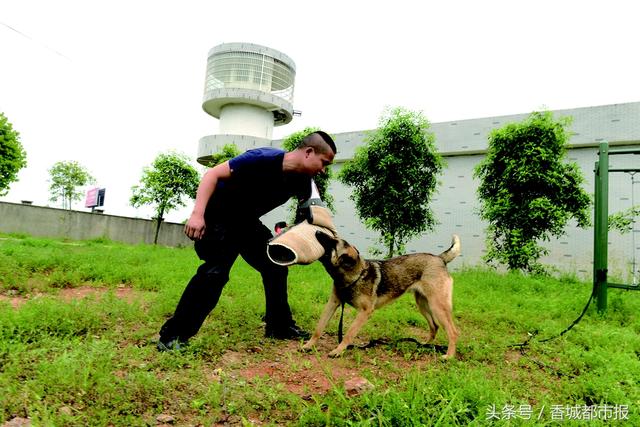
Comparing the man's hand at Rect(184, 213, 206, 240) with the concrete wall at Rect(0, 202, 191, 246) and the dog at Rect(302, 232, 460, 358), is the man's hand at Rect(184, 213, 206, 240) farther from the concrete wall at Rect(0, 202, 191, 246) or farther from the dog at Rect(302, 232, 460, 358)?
the concrete wall at Rect(0, 202, 191, 246)

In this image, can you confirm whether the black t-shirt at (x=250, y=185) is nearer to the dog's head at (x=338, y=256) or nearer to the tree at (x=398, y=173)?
the dog's head at (x=338, y=256)

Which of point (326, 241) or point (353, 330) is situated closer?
point (326, 241)

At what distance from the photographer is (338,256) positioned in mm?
3385

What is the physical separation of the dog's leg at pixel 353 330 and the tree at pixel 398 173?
8.07 meters

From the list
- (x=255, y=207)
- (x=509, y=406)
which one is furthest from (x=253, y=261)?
(x=509, y=406)

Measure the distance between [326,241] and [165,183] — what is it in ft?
59.4

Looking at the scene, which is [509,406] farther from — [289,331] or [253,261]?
[253,261]

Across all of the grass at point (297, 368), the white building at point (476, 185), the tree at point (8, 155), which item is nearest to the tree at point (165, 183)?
the white building at point (476, 185)

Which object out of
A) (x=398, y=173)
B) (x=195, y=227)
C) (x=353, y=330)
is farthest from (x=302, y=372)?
(x=398, y=173)

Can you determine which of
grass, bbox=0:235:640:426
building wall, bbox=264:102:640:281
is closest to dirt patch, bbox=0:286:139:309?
grass, bbox=0:235:640:426

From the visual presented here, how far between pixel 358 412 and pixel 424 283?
1.84 meters

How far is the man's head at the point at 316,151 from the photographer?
3119mm

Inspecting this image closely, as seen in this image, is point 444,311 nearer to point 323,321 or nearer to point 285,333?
point 323,321

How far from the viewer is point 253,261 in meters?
3.60
